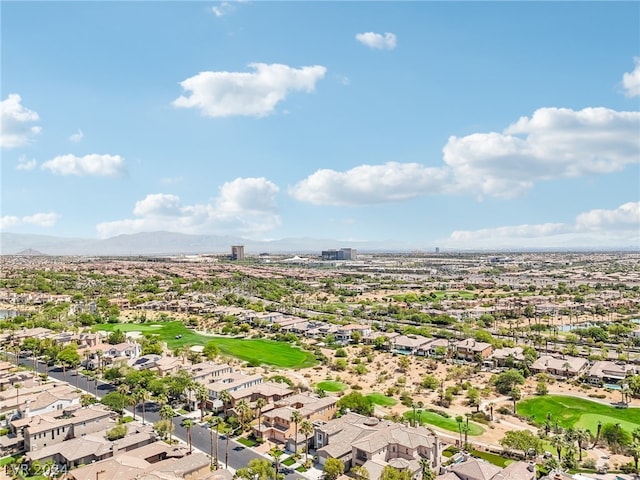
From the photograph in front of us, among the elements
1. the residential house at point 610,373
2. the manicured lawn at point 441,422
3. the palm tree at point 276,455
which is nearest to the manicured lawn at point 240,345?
the manicured lawn at point 441,422

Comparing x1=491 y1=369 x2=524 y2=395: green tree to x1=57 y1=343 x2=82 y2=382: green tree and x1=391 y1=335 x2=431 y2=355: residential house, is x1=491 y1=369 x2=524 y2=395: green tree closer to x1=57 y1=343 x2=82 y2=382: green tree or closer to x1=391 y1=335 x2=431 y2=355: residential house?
x1=391 y1=335 x2=431 y2=355: residential house

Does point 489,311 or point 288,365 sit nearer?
point 288,365

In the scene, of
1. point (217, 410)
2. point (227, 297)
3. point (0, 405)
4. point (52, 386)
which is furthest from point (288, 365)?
point (227, 297)

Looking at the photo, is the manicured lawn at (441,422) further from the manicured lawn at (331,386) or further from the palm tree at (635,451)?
the palm tree at (635,451)

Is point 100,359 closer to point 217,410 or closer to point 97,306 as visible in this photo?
point 217,410

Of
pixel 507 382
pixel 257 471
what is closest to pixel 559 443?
pixel 507 382

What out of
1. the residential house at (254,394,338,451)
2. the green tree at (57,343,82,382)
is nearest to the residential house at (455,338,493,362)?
the residential house at (254,394,338,451)

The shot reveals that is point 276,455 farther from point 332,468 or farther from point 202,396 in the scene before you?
point 202,396

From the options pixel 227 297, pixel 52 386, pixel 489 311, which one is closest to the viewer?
pixel 52 386
